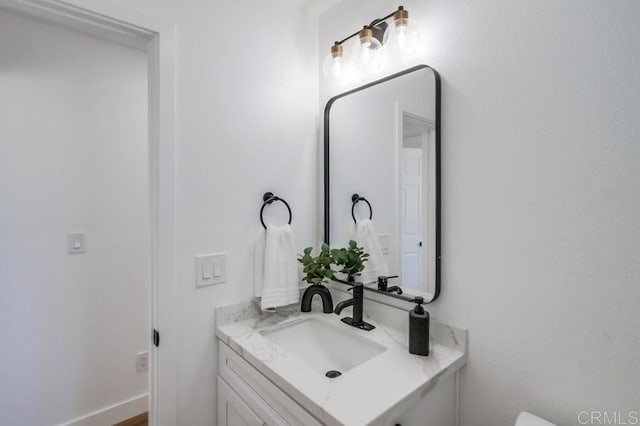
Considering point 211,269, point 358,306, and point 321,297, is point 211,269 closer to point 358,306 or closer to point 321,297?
point 321,297

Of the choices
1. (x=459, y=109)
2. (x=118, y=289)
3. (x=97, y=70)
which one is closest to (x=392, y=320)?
(x=459, y=109)

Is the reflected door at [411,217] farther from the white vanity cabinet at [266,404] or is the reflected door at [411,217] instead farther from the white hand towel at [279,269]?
the white hand towel at [279,269]

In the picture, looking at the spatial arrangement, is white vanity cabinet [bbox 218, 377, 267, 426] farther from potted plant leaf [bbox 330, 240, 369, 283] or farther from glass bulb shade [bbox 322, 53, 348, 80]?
glass bulb shade [bbox 322, 53, 348, 80]

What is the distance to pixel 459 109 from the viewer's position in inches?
41.8

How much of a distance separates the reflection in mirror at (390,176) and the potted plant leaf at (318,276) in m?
0.15

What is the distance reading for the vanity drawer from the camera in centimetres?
87

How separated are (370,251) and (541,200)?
2.29ft

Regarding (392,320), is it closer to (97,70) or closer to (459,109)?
(459,109)

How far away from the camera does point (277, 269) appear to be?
4.45 feet

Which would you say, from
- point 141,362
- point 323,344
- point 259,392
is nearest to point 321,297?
point 323,344

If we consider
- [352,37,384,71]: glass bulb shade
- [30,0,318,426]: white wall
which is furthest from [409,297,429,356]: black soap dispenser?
[352,37,384,71]: glass bulb shade

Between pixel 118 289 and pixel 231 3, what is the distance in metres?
1.77

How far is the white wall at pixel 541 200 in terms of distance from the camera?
752 mm

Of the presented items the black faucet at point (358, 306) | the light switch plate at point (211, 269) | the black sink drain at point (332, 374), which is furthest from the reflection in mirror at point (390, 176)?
the light switch plate at point (211, 269)
